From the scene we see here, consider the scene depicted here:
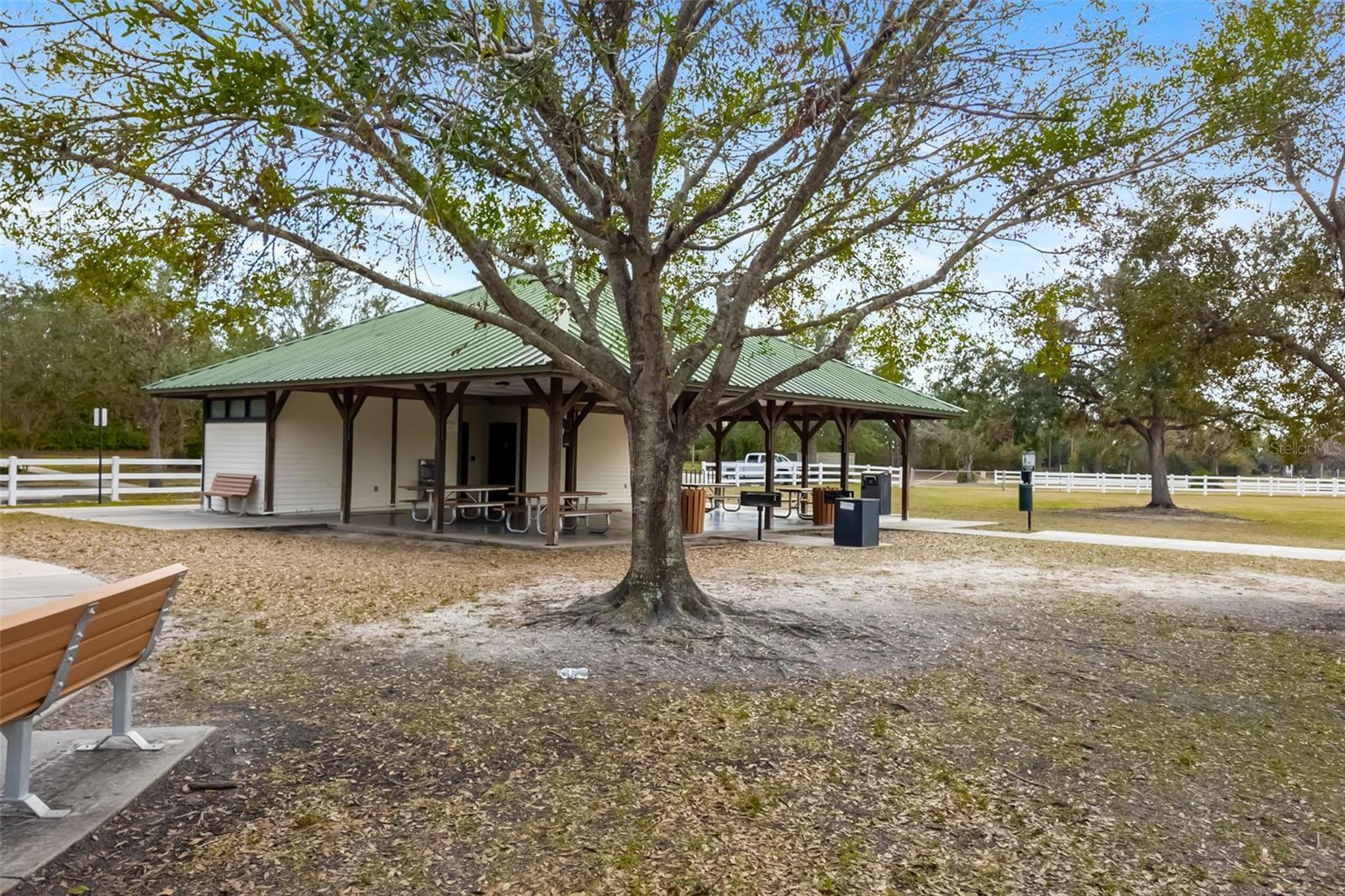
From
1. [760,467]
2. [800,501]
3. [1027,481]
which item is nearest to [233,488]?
[800,501]

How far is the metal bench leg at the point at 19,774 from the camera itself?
3.37 meters

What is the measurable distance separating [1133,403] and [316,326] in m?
32.5

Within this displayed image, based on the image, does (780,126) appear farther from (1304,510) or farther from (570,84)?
(1304,510)

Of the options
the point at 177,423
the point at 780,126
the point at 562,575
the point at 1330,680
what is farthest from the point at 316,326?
the point at 1330,680

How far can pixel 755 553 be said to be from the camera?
13.3m

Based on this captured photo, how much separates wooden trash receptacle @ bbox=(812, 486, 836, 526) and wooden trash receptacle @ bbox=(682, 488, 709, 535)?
309 cm

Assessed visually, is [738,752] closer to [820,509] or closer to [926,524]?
[820,509]

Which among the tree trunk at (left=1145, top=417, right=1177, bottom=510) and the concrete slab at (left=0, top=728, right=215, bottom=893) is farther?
the tree trunk at (left=1145, top=417, right=1177, bottom=510)

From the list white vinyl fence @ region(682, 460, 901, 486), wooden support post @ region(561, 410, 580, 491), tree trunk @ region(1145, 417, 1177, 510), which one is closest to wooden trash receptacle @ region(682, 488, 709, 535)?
wooden support post @ region(561, 410, 580, 491)

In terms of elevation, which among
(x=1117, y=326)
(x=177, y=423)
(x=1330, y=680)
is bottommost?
(x=1330, y=680)

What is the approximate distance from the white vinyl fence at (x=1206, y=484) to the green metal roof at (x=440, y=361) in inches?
906

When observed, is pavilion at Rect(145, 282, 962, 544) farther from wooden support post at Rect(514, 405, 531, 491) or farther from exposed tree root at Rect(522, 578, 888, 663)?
exposed tree root at Rect(522, 578, 888, 663)

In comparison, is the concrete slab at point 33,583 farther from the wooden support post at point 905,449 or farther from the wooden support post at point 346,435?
the wooden support post at point 905,449

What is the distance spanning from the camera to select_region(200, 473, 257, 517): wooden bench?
705 inches
